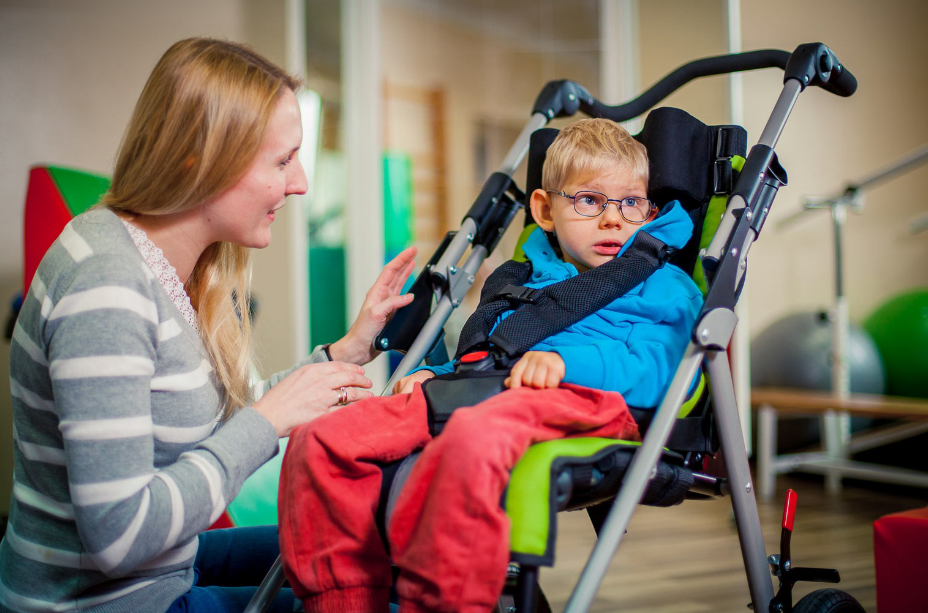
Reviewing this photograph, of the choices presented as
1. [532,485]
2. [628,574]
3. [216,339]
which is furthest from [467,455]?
[628,574]

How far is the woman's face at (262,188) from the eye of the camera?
1047 mm

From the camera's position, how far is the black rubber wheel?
3.83 ft

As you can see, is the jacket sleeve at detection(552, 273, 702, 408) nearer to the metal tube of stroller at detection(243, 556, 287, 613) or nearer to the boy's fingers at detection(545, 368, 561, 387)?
the boy's fingers at detection(545, 368, 561, 387)

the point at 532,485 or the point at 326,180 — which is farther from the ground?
the point at 326,180

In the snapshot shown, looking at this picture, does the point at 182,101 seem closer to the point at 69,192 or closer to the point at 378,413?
the point at 378,413

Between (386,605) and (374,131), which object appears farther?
(374,131)

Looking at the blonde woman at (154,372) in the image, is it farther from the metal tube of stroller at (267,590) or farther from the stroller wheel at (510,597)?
the stroller wheel at (510,597)

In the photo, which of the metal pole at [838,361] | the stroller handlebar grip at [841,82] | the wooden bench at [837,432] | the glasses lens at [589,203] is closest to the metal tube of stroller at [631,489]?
the glasses lens at [589,203]

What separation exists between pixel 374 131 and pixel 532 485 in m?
3.35

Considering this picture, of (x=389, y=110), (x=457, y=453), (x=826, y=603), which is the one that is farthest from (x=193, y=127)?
(x=389, y=110)

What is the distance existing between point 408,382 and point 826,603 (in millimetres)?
722

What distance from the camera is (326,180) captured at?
13.3 ft

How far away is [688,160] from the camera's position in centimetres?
142

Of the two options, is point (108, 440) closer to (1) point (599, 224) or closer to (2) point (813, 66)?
(1) point (599, 224)
